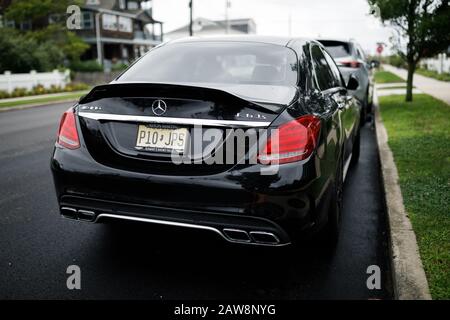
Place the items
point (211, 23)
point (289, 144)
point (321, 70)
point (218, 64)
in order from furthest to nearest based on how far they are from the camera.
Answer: point (211, 23) < point (321, 70) < point (218, 64) < point (289, 144)

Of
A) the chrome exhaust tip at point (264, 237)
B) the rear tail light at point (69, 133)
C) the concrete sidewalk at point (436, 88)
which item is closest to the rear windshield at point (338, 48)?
the concrete sidewalk at point (436, 88)

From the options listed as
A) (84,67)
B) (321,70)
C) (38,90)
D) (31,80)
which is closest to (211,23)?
(84,67)

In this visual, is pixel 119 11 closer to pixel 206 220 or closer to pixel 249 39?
pixel 249 39

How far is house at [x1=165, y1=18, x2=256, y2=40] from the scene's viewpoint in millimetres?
79812

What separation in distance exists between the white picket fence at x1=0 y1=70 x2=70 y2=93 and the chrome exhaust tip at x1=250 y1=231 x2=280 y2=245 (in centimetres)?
2306

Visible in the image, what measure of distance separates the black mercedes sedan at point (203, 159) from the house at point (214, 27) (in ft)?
251

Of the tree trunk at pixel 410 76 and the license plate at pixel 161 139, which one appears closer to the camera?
the license plate at pixel 161 139

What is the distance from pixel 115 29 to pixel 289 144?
50.2 metres

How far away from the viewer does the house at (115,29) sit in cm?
4575

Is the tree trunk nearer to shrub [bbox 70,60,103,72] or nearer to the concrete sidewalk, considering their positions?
the concrete sidewalk

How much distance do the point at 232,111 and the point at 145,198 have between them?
774 millimetres

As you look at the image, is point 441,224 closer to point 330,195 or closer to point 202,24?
point 330,195

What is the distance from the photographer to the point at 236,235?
282cm

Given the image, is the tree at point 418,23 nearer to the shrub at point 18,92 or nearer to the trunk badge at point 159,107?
the trunk badge at point 159,107
